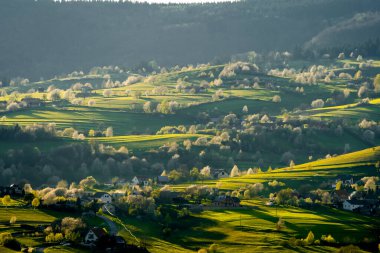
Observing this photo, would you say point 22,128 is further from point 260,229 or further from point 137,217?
point 260,229

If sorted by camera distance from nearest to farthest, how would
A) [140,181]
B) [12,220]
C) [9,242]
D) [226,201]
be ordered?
[9,242]
[12,220]
[226,201]
[140,181]

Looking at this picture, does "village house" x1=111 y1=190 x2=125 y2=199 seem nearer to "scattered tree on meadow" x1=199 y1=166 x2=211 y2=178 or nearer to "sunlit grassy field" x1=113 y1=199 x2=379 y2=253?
"sunlit grassy field" x1=113 y1=199 x2=379 y2=253

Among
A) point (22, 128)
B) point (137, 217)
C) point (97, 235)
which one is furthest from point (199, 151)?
point (97, 235)

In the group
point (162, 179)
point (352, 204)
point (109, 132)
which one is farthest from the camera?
point (109, 132)

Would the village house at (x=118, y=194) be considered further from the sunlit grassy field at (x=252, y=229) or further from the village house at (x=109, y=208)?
the sunlit grassy field at (x=252, y=229)

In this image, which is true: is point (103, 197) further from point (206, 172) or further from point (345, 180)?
point (345, 180)

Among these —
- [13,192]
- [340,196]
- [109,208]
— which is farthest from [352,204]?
[13,192]

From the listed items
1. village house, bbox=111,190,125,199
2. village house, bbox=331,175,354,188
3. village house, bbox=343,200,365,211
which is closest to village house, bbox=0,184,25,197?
village house, bbox=111,190,125,199
